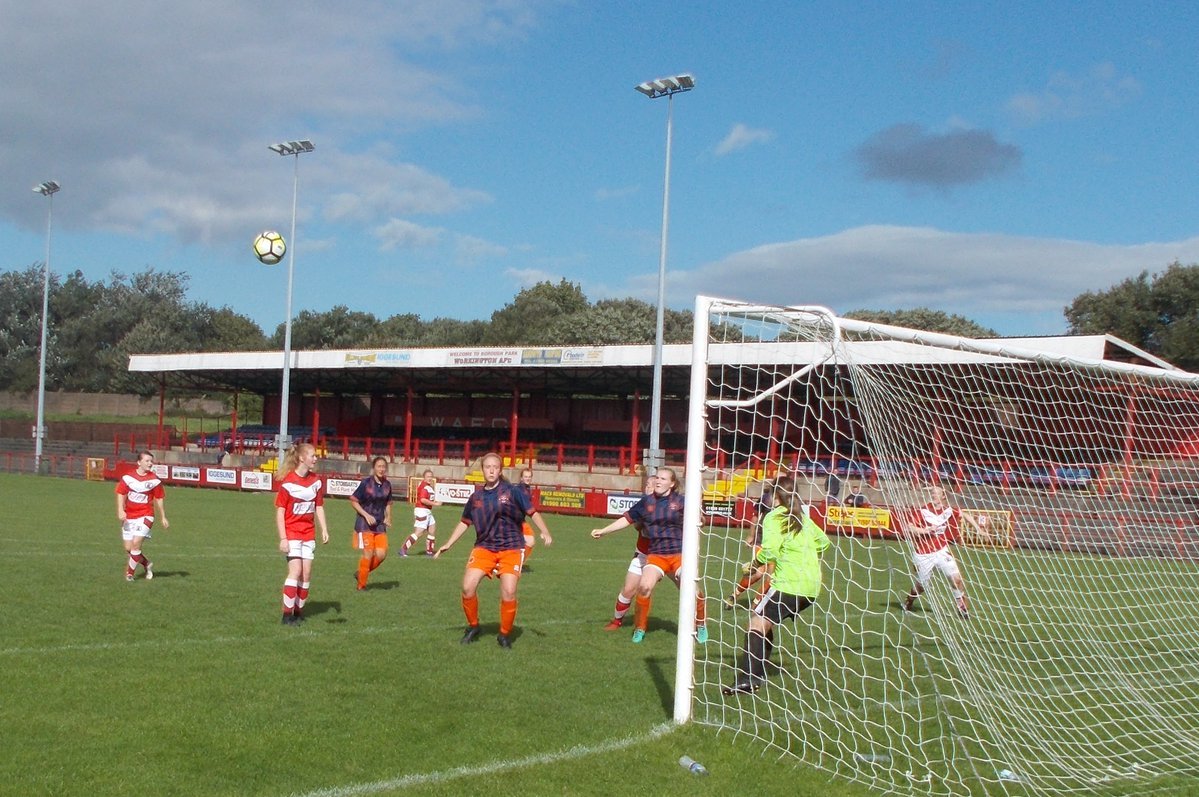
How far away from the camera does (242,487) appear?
35.4 metres

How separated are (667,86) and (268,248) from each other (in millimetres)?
15463

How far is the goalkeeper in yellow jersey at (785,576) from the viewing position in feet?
24.2

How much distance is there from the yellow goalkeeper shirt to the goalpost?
0.44 m

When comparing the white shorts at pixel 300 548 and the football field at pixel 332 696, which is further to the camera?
the white shorts at pixel 300 548

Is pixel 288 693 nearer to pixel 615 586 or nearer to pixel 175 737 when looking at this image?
pixel 175 737

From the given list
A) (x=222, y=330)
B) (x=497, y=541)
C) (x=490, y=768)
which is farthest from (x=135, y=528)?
(x=222, y=330)

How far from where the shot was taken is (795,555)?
746 cm

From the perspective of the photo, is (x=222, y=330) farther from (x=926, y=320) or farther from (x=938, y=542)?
(x=938, y=542)

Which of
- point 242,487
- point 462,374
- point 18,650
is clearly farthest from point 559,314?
point 18,650

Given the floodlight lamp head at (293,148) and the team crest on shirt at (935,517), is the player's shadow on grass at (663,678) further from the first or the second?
the floodlight lamp head at (293,148)

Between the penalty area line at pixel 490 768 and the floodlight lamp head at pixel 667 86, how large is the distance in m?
23.1

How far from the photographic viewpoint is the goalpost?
6578 mm

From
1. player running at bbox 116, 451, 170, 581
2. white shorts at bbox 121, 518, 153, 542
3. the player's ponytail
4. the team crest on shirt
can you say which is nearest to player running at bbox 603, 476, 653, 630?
the player's ponytail

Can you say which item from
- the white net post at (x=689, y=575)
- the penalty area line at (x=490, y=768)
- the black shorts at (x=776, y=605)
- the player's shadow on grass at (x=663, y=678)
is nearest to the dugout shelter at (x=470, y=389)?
the player's shadow on grass at (x=663, y=678)
